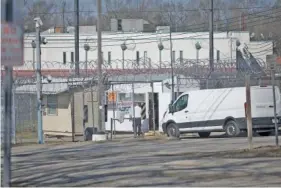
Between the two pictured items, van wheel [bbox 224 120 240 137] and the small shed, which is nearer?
van wheel [bbox 224 120 240 137]

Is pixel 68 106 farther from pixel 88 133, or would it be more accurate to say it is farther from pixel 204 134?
pixel 204 134

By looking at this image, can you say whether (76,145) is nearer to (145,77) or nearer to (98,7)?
(98,7)

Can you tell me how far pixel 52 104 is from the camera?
119 feet

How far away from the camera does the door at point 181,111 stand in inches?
1291

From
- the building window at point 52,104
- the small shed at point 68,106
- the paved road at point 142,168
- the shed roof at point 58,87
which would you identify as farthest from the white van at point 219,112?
the paved road at point 142,168

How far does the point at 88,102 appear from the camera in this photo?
3603 cm

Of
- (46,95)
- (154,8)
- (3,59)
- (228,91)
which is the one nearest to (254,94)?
(228,91)

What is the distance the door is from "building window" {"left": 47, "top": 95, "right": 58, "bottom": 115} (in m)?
5.69

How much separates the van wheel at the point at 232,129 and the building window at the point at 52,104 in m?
8.12

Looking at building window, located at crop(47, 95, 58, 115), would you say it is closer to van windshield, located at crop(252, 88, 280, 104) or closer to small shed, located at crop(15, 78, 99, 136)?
small shed, located at crop(15, 78, 99, 136)

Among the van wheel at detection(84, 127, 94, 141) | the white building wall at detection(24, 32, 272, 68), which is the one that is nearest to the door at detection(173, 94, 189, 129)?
the van wheel at detection(84, 127, 94, 141)

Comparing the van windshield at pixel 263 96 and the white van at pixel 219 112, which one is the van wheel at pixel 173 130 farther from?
the van windshield at pixel 263 96

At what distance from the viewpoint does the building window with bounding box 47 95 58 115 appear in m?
36.1

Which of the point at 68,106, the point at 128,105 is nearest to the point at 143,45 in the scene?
the point at 128,105
